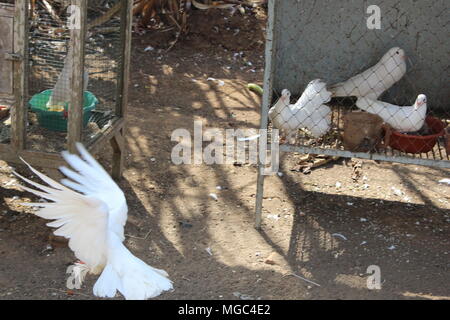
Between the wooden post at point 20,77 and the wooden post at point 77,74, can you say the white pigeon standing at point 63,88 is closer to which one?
the wooden post at point 77,74

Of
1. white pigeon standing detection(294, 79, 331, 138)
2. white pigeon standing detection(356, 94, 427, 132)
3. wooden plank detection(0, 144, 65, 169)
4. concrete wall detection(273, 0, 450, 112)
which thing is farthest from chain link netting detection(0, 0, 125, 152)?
white pigeon standing detection(356, 94, 427, 132)

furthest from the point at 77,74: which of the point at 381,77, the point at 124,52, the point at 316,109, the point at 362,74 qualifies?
the point at 381,77

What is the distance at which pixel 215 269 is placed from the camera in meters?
4.37

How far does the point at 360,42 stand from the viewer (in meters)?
5.46

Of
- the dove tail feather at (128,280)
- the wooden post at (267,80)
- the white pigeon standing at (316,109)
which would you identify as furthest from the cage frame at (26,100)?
the white pigeon standing at (316,109)

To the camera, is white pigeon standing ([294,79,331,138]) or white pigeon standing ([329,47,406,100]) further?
white pigeon standing ([329,47,406,100])

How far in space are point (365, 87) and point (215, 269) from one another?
1891 millimetres

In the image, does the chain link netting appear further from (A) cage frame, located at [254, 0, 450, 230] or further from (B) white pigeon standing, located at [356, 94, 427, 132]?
(B) white pigeon standing, located at [356, 94, 427, 132]

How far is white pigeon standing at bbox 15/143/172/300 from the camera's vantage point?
10.8 feet

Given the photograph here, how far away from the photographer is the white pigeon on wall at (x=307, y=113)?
195 inches

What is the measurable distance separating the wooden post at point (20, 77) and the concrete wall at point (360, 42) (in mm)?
1969

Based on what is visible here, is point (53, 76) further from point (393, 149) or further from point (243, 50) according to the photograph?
point (243, 50)

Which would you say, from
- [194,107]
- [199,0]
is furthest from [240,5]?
[194,107]

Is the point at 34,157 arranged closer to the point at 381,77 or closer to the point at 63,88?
the point at 63,88
